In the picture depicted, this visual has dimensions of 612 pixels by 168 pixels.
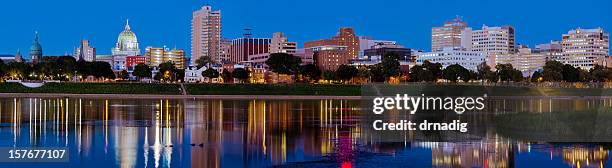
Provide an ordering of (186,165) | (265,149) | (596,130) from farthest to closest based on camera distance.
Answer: (596,130) → (265,149) → (186,165)

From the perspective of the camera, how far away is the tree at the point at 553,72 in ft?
540

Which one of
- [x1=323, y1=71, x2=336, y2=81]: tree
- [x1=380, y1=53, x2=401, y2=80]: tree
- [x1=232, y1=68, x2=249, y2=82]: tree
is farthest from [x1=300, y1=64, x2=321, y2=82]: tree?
[x1=380, y1=53, x2=401, y2=80]: tree

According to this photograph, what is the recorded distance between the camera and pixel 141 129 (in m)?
36.4

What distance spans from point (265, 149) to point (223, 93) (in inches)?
3005

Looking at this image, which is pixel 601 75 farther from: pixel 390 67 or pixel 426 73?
pixel 390 67

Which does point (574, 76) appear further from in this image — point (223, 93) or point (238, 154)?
point (238, 154)

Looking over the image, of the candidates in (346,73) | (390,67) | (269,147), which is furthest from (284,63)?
(269,147)

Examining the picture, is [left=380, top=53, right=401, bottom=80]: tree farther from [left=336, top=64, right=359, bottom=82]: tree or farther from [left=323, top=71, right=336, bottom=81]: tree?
[left=323, top=71, right=336, bottom=81]: tree

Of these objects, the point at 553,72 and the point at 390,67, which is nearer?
the point at 390,67

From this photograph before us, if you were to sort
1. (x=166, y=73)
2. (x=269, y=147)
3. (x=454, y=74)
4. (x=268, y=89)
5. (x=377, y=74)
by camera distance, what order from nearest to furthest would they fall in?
(x=269, y=147), (x=268, y=89), (x=377, y=74), (x=454, y=74), (x=166, y=73)

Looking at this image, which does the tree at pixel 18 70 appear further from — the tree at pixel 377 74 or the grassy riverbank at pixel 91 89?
the tree at pixel 377 74

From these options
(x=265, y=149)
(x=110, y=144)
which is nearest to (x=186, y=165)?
(x=265, y=149)

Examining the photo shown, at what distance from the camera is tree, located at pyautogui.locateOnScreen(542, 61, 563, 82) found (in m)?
164

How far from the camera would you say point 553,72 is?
166125mm
